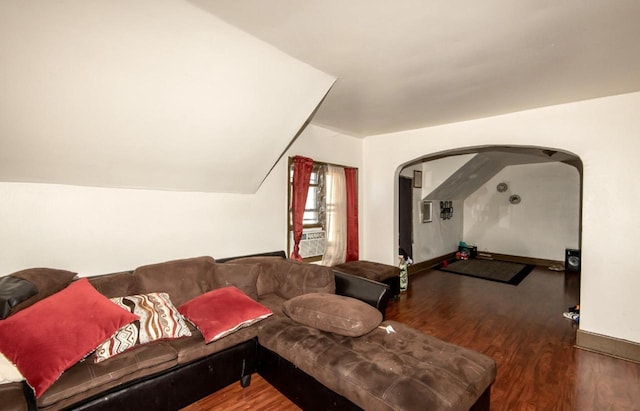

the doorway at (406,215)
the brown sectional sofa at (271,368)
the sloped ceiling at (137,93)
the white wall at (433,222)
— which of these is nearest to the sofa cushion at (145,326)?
the brown sectional sofa at (271,368)

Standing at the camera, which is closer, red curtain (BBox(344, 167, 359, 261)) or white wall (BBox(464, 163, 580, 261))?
red curtain (BBox(344, 167, 359, 261))

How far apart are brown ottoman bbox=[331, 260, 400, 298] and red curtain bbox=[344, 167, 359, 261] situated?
0.25m

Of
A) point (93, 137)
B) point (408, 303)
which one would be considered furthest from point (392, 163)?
point (93, 137)

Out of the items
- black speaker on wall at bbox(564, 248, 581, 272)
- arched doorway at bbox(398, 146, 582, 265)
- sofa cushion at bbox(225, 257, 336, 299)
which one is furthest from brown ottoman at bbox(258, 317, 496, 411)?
black speaker on wall at bbox(564, 248, 581, 272)

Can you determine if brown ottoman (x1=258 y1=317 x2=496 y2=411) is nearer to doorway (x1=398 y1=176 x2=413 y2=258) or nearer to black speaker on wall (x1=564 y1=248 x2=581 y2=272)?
doorway (x1=398 y1=176 x2=413 y2=258)

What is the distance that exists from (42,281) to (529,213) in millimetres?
8658

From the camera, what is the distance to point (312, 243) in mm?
4059

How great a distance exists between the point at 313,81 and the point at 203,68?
34.1 inches

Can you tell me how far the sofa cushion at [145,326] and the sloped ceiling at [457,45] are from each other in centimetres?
195

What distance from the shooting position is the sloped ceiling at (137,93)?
1.48m

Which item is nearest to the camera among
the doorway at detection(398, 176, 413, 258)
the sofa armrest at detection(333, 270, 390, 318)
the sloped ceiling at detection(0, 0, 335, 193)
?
the sloped ceiling at detection(0, 0, 335, 193)

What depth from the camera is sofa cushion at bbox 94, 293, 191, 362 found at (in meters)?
1.67

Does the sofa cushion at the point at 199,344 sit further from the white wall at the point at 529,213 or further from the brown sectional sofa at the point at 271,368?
the white wall at the point at 529,213

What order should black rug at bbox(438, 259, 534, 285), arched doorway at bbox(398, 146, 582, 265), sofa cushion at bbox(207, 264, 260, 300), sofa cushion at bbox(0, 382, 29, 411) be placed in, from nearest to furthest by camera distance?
sofa cushion at bbox(0, 382, 29, 411) < sofa cushion at bbox(207, 264, 260, 300) < black rug at bbox(438, 259, 534, 285) < arched doorway at bbox(398, 146, 582, 265)
